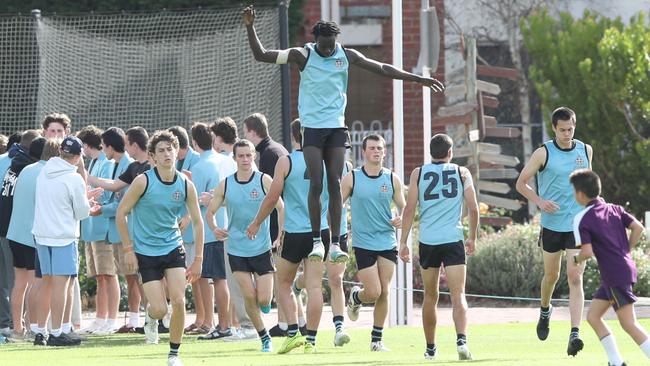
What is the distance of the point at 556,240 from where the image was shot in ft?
42.2

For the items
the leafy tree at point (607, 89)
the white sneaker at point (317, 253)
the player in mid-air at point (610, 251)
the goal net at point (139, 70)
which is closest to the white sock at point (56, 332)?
the white sneaker at point (317, 253)

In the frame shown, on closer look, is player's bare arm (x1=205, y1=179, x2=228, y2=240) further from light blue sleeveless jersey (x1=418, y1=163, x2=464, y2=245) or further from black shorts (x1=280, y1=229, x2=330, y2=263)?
light blue sleeveless jersey (x1=418, y1=163, x2=464, y2=245)

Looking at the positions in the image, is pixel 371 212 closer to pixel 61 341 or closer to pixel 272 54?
pixel 272 54

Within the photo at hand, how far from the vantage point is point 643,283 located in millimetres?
19016

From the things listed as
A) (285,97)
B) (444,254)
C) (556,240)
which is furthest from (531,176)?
(285,97)

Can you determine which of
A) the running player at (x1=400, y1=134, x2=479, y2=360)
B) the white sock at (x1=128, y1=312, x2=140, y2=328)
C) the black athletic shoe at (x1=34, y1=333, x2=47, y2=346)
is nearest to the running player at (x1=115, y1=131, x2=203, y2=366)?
the running player at (x1=400, y1=134, x2=479, y2=360)

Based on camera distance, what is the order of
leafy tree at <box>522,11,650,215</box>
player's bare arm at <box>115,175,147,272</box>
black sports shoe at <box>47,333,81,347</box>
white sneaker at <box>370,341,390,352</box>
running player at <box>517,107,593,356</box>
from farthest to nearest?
leafy tree at <box>522,11,650,215</box>
black sports shoe at <box>47,333,81,347</box>
white sneaker at <box>370,341,390,352</box>
running player at <box>517,107,593,356</box>
player's bare arm at <box>115,175,147,272</box>

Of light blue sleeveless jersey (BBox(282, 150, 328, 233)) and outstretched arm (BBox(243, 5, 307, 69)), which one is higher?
outstretched arm (BBox(243, 5, 307, 69))

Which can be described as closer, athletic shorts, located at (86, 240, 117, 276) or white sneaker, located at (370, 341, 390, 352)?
white sneaker, located at (370, 341, 390, 352)

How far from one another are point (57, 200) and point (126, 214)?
102 inches

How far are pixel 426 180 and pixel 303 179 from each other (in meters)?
1.30

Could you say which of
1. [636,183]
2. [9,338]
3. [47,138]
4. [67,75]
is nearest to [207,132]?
[47,138]

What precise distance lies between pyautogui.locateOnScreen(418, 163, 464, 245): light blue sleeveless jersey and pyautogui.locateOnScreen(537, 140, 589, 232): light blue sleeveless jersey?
3.56ft

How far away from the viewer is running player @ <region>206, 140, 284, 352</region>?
1309cm
